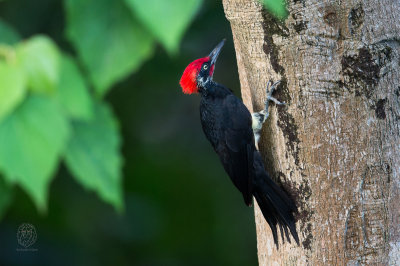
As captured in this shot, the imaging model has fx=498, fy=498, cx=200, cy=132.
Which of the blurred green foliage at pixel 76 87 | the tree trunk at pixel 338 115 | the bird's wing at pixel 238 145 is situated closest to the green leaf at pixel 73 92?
the blurred green foliage at pixel 76 87

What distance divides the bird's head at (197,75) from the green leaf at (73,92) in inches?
105

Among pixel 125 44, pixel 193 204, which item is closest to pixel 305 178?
pixel 125 44

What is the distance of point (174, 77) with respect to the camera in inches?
173

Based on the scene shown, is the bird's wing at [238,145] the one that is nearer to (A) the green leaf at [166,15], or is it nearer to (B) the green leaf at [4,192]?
(B) the green leaf at [4,192]

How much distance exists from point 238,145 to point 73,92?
2.26 meters

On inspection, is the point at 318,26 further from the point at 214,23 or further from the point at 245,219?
the point at 245,219

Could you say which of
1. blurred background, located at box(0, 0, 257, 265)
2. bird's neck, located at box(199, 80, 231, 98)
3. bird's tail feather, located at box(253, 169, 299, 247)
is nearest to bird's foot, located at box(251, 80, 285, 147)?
bird's tail feather, located at box(253, 169, 299, 247)

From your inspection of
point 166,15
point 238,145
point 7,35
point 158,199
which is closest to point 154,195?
point 158,199

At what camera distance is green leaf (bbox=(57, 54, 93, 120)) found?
2.60 feet

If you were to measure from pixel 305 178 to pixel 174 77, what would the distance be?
2.23 m

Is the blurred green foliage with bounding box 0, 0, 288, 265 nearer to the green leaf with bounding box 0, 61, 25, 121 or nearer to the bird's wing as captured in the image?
the green leaf with bounding box 0, 61, 25, 121

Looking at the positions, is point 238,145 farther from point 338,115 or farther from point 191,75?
point 338,115

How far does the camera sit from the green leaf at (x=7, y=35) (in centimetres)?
82

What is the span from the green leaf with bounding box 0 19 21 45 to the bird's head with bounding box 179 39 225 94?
265cm
